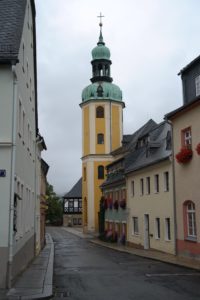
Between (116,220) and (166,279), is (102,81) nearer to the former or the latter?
(116,220)

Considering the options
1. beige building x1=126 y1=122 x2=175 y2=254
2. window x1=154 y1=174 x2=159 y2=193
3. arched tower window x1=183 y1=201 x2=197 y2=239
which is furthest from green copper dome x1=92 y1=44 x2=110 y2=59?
arched tower window x1=183 y1=201 x2=197 y2=239

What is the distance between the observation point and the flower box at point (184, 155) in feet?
80.3

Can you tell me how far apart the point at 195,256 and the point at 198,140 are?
573 cm

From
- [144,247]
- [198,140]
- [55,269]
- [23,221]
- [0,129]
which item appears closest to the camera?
[0,129]

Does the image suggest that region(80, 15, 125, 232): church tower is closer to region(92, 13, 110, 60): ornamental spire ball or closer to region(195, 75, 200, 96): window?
region(92, 13, 110, 60): ornamental spire ball

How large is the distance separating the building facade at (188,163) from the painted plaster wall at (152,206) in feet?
7.18

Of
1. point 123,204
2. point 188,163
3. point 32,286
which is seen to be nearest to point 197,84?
point 188,163

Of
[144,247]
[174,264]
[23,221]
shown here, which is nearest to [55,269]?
[23,221]

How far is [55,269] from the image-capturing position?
21875 millimetres

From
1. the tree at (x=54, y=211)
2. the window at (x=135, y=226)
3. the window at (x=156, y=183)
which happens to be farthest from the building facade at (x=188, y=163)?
the tree at (x=54, y=211)

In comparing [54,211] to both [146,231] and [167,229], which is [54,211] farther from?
[167,229]

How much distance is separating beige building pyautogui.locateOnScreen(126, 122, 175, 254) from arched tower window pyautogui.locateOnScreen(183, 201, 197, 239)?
2727 millimetres

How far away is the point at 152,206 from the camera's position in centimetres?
3341

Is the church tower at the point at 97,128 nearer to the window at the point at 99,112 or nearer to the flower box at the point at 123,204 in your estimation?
the window at the point at 99,112
